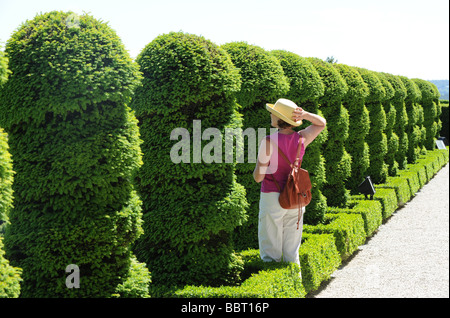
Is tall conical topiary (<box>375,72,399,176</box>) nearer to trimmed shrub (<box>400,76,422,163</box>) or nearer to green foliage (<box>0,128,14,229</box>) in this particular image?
trimmed shrub (<box>400,76,422,163</box>)

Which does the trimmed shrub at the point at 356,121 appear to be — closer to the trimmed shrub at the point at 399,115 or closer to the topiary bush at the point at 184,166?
the trimmed shrub at the point at 399,115

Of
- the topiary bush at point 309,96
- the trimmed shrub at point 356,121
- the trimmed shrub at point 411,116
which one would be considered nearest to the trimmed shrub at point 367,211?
the topiary bush at point 309,96

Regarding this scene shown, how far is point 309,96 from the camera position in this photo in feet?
31.7

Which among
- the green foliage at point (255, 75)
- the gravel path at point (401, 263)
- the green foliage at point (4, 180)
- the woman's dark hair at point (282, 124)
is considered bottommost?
the gravel path at point (401, 263)

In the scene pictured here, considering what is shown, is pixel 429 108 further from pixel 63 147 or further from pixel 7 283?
pixel 7 283

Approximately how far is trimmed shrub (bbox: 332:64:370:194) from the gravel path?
1616 millimetres

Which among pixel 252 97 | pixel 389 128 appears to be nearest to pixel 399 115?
pixel 389 128

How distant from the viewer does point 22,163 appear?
4.57 m

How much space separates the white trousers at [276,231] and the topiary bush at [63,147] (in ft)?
6.72

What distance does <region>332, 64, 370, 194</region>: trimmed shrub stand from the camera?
44.0 feet

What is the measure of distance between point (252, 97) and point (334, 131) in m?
4.44

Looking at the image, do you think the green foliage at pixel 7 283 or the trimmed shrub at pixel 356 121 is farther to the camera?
the trimmed shrub at pixel 356 121

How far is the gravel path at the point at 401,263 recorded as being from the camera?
796cm

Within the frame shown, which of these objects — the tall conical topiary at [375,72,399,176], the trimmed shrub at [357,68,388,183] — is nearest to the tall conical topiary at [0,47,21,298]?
the trimmed shrub at [357,68,388,183]
